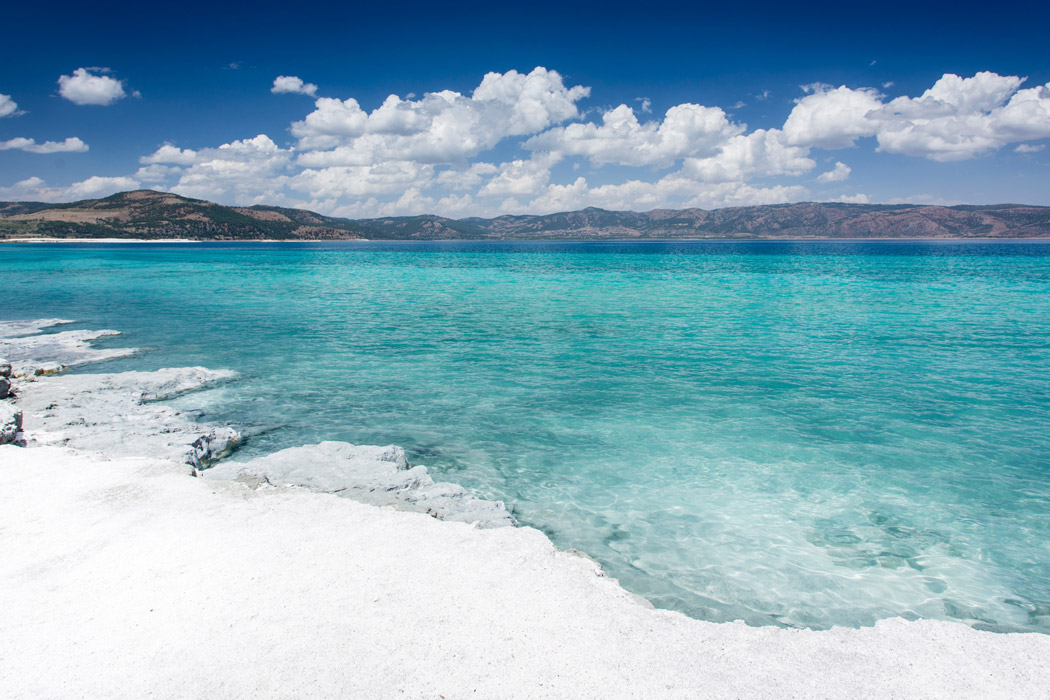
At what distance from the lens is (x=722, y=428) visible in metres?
13.6

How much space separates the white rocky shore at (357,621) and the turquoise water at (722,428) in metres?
1.30

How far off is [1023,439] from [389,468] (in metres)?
14.8

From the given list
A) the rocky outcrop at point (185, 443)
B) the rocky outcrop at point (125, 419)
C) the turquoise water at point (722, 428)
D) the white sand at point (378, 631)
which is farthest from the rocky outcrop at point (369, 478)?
the rocky outcrop at point (125, 419)

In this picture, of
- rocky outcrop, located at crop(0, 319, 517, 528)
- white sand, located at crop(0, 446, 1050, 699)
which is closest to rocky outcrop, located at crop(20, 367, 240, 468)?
rocky outcrop, located at crop(0, 319, 517, 528)

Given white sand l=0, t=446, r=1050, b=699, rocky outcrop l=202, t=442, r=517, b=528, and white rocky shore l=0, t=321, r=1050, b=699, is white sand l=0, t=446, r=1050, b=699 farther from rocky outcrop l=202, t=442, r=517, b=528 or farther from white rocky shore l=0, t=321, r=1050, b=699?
rocky outcrop l=202, t=442, r=517, b=528

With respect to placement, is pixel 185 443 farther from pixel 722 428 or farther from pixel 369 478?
pixel 722 428

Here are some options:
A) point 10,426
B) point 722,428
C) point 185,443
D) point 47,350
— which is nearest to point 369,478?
point 185,443

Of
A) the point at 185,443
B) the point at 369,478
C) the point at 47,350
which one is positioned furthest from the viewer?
the point at 47,350

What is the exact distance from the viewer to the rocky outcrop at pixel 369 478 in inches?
352

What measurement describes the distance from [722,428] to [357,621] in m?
10.4

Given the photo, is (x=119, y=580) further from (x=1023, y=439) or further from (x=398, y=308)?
(x=398, y=308)

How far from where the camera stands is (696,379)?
1791 centimetres

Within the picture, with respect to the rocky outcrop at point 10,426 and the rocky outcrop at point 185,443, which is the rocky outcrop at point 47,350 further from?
the rocky outcrop at point 10,426

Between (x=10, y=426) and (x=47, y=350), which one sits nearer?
(x=10, y=426)
